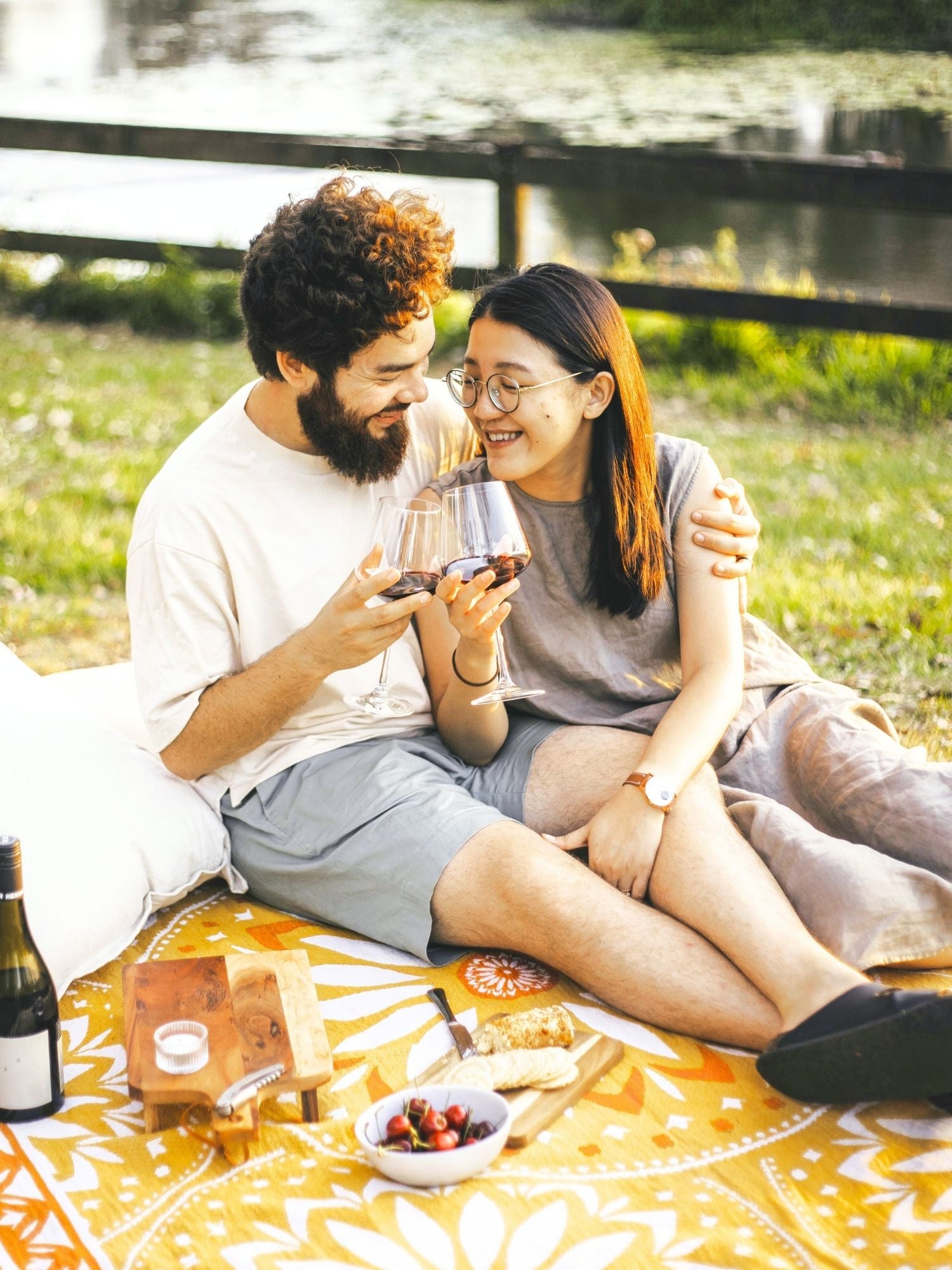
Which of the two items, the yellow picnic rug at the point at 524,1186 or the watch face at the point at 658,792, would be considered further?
the watch face at the point at 658,792

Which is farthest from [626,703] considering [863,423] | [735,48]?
[735,48]

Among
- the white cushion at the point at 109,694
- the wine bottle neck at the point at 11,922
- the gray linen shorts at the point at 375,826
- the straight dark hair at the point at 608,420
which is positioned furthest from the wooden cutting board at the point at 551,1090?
the white cushion at the point at 109,694

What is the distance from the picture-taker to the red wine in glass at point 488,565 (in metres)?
2.44

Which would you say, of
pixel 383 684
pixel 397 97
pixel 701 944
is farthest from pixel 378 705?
pixel 397 97

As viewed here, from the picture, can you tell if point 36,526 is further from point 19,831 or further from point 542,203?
point 542,203

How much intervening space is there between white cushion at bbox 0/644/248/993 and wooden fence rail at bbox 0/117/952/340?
3.75m

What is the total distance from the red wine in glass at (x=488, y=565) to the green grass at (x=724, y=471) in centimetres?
183

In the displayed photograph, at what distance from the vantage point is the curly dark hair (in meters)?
2.67

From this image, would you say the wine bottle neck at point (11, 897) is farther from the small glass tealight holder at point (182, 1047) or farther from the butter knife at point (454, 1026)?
the butter knife at point (454, 1026)

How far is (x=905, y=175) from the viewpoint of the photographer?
6.48 meters

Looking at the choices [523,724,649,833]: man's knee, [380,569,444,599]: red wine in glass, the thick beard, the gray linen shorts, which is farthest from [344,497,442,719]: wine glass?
[523,724,649,833]: man's knee

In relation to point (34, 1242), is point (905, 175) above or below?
above

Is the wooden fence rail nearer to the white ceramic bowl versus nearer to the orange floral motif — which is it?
the orange floral motif

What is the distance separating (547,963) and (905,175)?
514 centimetres
